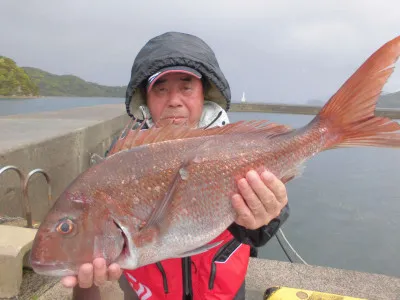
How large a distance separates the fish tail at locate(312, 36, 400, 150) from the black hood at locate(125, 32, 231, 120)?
3.20 feet

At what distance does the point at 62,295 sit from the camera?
8.47 ft

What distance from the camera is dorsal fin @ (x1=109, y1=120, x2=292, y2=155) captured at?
162 cm

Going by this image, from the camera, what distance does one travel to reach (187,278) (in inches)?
87.6

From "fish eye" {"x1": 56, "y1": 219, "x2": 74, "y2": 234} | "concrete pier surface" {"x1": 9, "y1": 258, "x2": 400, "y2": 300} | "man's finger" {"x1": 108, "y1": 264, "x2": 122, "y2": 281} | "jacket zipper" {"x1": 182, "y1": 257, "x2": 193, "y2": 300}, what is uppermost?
"fish eye" {"x1": 56, "y1": 219, "x2": 74, "y2": 234}

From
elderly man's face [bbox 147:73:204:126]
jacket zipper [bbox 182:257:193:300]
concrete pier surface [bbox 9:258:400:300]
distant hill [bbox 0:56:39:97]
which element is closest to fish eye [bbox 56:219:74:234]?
jacket zipper [bbox 182:257:193:300]

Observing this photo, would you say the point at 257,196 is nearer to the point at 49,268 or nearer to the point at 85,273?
the point at 85,273

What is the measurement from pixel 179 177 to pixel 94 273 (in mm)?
583

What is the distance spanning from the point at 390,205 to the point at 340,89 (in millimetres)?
7073

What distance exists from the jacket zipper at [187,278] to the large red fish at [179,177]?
0.64 meters

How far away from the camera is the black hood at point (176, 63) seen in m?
2.34

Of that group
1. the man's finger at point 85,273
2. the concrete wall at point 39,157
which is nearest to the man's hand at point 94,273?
the man's finger at point 85,273

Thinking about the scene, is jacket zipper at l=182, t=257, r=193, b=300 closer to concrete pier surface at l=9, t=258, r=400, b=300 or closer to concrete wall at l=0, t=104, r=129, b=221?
concrete pier surface at l=9, t=258, r=400, b=300


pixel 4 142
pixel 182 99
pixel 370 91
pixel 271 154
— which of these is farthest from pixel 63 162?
pixel 370 91

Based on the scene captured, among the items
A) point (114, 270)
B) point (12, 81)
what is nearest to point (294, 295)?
point (114, 270)
